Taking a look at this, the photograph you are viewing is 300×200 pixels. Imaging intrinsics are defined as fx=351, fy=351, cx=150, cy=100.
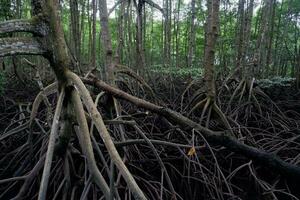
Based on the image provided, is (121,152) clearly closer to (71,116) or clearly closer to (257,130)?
(71,116)

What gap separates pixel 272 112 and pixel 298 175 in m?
1.87

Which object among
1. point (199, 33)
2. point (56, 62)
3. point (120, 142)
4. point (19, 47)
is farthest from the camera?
point (199, 33)

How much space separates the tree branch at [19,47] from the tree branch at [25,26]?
0.04m

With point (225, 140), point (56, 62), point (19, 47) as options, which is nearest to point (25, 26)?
point (19, 47)

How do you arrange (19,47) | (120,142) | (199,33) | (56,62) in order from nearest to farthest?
(19,47)
(56,62)
(120,142)
(199,33)

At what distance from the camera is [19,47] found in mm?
1620

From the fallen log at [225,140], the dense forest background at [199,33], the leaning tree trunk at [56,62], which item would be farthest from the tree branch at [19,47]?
the dense forest background at [199,33]

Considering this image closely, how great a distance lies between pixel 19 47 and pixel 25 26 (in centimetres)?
10

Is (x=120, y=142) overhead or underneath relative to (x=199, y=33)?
underneath

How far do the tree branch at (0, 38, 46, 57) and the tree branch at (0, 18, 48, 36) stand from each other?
4 cm

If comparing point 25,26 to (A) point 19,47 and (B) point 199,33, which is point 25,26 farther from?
(B) point 199,33

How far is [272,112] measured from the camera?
3959 millimetres

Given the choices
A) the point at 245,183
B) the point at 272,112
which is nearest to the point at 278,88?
the point at 272,112

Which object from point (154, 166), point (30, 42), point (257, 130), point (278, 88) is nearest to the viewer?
point (30, 42)
